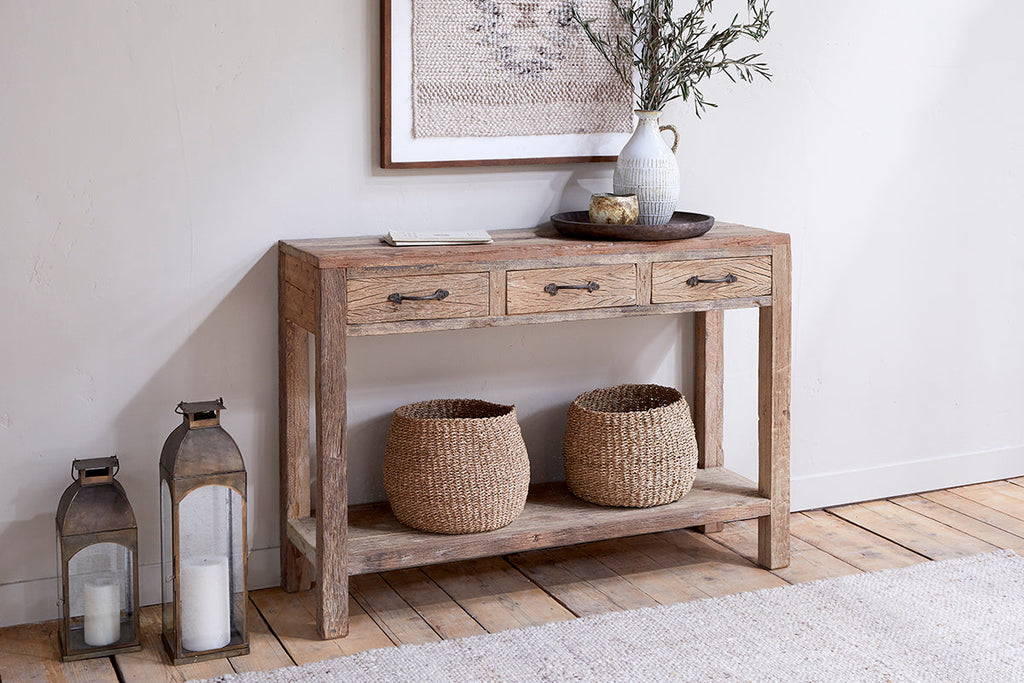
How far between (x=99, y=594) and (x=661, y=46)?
6.06ft

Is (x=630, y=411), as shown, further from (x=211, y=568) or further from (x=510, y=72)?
(x=211, y=568)

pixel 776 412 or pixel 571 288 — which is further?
pixel 776 412

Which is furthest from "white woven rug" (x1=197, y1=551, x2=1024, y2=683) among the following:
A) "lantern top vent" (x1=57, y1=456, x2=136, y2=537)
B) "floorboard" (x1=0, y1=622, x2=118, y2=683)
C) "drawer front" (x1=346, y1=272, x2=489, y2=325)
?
"drawer front" (x1=346, y1=272, x2=489, y2=325)

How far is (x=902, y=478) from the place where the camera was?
356cm

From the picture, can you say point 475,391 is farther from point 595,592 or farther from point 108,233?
point 108,233

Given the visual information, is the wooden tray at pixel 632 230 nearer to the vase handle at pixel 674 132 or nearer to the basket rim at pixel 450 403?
the vase handle at pixel 674 132

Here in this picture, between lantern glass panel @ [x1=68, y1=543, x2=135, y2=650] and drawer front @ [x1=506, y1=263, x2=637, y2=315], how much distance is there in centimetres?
100

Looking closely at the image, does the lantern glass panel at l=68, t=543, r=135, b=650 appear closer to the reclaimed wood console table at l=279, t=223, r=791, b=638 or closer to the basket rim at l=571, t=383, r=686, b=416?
the reclaimed wood console table at l=279, t=223, r=791, b=638

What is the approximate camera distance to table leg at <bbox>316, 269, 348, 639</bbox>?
2.39 meters

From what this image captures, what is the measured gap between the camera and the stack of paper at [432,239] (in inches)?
100.0

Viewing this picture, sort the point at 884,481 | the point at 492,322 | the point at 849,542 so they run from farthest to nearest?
the point at 884,481 → the point at 849,542 → the point at 492,322

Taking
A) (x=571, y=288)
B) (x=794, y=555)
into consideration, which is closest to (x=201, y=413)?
(x=571, y=288)

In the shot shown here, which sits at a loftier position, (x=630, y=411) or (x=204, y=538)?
(x=630, y=411)

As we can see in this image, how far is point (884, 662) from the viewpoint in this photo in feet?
7.93
